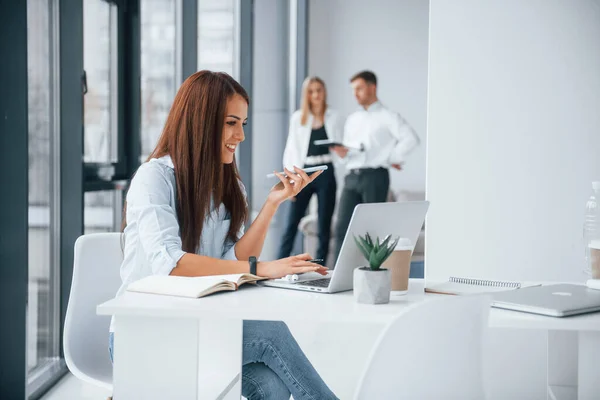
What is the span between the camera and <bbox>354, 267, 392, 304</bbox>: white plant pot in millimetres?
1499

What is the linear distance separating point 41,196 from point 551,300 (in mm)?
2279

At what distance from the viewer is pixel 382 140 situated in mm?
5531

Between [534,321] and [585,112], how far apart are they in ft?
5.19

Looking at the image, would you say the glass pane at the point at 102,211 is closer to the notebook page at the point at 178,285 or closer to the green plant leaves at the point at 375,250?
the notebook page at the point at 178,285

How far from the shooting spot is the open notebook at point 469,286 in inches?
68.5

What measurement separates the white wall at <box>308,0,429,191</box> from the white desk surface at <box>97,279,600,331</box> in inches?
227

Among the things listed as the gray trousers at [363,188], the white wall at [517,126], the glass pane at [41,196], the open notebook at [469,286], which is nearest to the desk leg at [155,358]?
the open notebook at [469,286]

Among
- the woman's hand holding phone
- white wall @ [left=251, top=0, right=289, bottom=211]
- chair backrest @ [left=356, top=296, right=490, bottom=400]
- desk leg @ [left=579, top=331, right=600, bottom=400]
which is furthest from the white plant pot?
white wall @ [left=251, top=0, right=289, bottom=211]

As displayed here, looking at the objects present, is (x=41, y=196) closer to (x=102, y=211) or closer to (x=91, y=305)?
(x=102, y=211)

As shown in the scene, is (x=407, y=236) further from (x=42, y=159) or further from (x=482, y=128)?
(x=42, y=159)

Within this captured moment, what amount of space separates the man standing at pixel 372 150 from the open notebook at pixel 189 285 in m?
3.84

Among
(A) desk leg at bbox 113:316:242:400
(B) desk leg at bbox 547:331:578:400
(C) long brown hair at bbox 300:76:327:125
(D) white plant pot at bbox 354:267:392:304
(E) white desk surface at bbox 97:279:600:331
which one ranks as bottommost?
(B) desk leg at bbox 547:331:578:400

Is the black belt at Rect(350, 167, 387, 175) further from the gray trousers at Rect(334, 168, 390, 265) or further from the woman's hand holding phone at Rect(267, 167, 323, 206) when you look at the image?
the woman's hand holding phone at Rect(267, 167, 323, 206)

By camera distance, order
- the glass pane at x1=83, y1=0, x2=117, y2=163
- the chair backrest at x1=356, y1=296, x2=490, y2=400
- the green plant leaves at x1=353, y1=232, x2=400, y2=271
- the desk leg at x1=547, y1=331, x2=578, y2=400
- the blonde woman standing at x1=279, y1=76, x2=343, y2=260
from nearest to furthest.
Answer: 1. the chair backrest at x1=356, y1=296, x2=490, y2=400
2. the green plant leaves at x1=353, y1=232, x2=400, y2=271
3. the desk leg at x1=547, y1=331, x2=578, y2=400
4. the glass pane at x1=83, y1=0, x2=117, y2=163
5. the blonde woman standing at x1=279, y1=76, x2=343, y2=260
